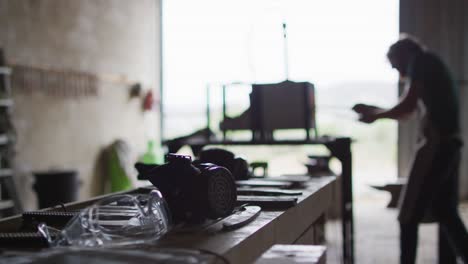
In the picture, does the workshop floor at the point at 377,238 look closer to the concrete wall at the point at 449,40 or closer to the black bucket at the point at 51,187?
the concrete wall at the point at 449,40

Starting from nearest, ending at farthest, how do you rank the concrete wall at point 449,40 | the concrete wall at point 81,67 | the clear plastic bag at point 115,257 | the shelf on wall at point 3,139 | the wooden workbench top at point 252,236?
the clear plastic bag at point 115,257 < the wooden workbench top at point 252,236 < the shelf on wall at point 3,139 < the concrete wall at point 81,67 < the concrete wall at point 449,40

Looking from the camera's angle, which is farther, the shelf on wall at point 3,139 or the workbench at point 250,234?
the shelf on wall at point 3,139

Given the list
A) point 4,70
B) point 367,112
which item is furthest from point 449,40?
point 4,70

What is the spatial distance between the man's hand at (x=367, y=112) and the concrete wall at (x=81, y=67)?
10.2 feet

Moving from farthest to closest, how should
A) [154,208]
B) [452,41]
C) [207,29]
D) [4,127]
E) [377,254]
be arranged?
[207,29]
[452,41]
[4,127]
[377,254]
[154,208]

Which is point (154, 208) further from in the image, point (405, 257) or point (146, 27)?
point (146, 27)

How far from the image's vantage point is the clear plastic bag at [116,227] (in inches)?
43.5

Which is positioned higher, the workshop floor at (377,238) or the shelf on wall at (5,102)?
the shelf on wall at (5,102)

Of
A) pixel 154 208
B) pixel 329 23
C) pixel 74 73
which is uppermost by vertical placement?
pixel 329 23

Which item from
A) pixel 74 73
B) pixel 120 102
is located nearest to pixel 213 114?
pixel 120 102

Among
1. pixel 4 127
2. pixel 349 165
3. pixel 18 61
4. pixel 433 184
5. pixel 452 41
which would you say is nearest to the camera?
pixel 349 165

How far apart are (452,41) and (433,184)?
405cm

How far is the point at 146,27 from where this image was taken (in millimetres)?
6922

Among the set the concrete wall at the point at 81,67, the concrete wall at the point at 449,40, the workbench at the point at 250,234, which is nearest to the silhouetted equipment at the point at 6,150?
the concrete wall at the point at 81,67
